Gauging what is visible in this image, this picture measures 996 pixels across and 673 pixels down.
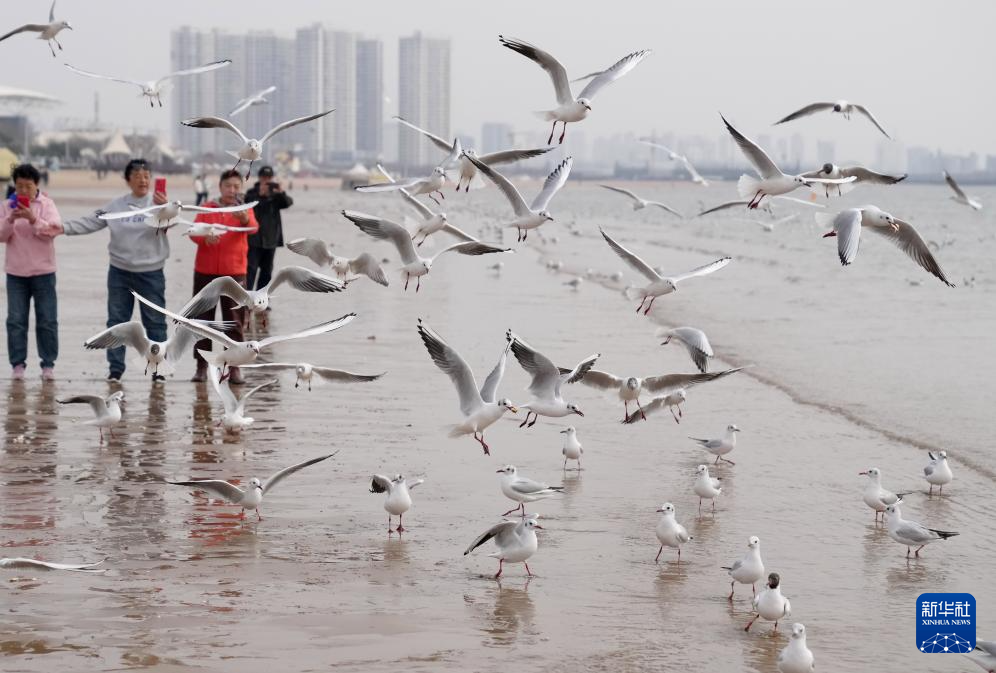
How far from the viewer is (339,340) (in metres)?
13.3

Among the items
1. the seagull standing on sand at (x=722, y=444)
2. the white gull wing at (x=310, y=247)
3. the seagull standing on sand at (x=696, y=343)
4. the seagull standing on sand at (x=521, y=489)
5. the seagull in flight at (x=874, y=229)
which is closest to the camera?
the seagull standing on sand at (x=521, y=489)

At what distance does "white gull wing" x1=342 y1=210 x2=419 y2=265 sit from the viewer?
28.6ft

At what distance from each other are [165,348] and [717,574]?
4.25m

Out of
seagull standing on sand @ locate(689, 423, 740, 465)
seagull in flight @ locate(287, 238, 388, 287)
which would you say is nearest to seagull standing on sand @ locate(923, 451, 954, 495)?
seagull standing on sand @ locate(689, 423, 740, 465)

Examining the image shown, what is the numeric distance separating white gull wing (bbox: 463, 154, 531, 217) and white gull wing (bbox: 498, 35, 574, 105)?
2.40 feet

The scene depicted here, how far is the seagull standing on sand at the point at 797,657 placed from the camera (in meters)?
4.91

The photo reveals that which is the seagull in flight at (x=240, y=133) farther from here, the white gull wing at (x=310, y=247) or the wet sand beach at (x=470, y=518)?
the wet sand beach at (x=470, y=518)

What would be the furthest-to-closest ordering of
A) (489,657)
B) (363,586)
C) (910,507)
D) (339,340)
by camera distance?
(339,340)
(910,507)
(363,586)
(489,657)

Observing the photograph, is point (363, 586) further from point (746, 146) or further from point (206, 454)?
point (746, 146)

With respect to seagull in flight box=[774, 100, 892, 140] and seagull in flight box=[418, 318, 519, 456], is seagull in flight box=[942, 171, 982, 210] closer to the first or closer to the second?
seagull in flight box=[774, 100, 892, 140]

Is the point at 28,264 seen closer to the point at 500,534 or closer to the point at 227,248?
the point at 227,248

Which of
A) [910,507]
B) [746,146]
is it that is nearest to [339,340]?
[746,146]

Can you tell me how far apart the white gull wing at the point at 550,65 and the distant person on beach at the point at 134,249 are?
3.14 m

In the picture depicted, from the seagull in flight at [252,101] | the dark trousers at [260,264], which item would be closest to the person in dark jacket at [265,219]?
the dark trousers at [260,264]
